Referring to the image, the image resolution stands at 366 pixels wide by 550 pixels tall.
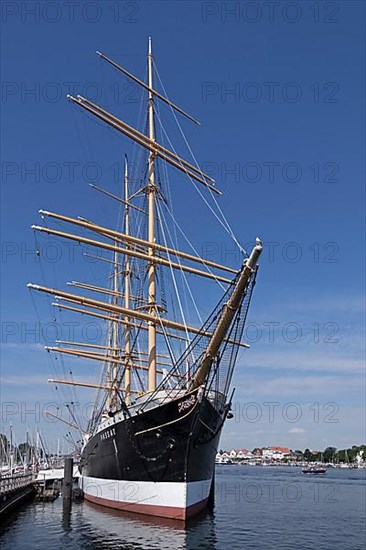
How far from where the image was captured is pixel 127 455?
105 feet

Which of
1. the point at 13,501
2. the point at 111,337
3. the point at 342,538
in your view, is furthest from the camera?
the point at 111,337

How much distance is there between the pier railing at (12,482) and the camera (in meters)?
34.4

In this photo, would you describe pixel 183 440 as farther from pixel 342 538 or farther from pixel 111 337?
pixel 111 337

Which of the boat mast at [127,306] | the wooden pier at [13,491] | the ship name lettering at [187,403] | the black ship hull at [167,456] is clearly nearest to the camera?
the ship name lettering at [187,403]

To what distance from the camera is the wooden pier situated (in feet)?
110

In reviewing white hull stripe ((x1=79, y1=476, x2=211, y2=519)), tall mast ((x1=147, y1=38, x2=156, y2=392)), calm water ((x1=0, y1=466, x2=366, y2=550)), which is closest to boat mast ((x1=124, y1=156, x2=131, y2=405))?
tall mast ((x1=147, y1=38, x2=156, y2=392))

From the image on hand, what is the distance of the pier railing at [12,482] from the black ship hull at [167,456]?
6.07 metres

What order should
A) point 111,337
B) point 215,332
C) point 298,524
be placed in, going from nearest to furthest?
point 215,332 → point 298,524 → point 111,337

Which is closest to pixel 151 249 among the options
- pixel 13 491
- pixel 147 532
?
pixel 13 491

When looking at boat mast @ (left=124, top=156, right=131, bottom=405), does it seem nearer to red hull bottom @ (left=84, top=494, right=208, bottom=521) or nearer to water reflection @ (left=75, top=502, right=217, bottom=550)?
red hull bottom @ (left=84, top=494, right=208, bottom=521)

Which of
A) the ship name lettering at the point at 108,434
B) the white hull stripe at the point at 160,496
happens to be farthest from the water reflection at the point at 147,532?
the ship name lettering at the point at 108,434

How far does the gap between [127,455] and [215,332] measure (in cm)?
900

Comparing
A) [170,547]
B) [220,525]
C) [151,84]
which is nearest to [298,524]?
[220,525]

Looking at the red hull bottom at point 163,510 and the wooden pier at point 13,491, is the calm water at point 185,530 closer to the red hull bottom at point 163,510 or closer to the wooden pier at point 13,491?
the red hull bottom at point 163,510
